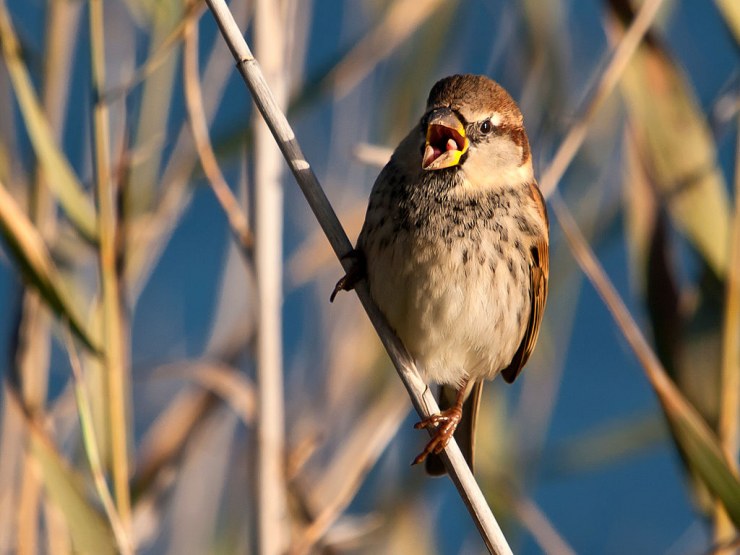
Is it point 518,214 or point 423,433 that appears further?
point 423,433

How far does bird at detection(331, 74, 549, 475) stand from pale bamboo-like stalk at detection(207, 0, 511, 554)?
114 millimetres

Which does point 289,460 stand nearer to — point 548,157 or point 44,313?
point 44,313

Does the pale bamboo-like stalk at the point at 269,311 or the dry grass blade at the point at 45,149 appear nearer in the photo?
the dry grass blade at the point at 45,149

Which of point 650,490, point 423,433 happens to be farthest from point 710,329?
point 650,490

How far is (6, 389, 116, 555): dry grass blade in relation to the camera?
1.56 meters

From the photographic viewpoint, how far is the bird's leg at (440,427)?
1630 millimetres

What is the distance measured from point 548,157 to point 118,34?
37.3 inches

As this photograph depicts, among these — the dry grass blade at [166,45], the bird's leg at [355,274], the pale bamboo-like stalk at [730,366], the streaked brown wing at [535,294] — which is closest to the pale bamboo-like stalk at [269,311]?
the bird's leg at [355,274]

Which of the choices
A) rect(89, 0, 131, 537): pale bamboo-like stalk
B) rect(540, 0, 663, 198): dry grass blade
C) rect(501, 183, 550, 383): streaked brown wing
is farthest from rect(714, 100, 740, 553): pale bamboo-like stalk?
rect(89, 0, 131, 537): pale bamboo-like stalk

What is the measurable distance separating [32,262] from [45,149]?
6.4 inches

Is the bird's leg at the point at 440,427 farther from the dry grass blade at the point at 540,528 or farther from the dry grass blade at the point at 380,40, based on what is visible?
the dry grass blade at the point at 380,40

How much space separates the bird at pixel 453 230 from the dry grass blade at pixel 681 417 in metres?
0.12

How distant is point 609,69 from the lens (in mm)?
1733

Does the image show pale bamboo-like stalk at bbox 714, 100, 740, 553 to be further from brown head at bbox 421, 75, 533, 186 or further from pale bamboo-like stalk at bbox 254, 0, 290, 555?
pale bamboo-like stalk at bbox 254, 0, 290, 555
